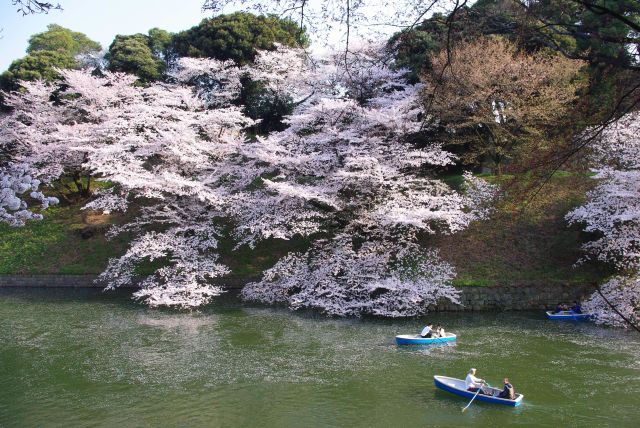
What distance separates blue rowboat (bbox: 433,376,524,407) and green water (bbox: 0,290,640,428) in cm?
16

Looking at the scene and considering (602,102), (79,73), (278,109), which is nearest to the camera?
(602,102)

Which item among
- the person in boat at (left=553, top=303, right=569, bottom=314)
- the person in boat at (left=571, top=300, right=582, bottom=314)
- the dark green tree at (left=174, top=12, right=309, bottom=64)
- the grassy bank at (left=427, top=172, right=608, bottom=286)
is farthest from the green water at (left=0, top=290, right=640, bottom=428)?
the dark green tree at (left=174, top=12, right=309, bottom=64)

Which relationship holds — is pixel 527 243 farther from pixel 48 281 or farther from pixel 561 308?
pixel 48 281

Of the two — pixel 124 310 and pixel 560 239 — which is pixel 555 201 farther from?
pixel 124 310

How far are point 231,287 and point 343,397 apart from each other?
12.3 metres

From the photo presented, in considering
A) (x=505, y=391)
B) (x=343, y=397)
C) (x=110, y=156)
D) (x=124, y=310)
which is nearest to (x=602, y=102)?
(x=505, y=391)

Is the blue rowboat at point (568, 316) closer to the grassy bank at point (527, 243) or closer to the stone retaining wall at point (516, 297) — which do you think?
the stone retaining wall at point (516, 297)

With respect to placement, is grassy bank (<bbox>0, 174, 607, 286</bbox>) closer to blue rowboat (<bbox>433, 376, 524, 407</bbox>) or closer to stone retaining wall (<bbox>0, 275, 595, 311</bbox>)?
stone retaining wall (<bbox>0, 275, 595, 311</bbox>)

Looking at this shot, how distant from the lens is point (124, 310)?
18312 millimetres

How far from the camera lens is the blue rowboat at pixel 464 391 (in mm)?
9883

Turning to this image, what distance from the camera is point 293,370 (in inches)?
464

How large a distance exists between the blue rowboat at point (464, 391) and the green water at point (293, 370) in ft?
0.51

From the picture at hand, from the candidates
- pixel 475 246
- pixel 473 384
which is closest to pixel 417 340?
pixel 473 384

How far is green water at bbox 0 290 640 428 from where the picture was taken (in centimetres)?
945
